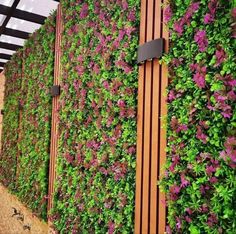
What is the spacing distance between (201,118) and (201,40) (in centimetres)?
46

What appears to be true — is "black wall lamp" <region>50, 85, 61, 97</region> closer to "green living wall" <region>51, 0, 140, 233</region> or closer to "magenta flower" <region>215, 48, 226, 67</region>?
"green living wall" <region>51, 0, 140, 233</region>

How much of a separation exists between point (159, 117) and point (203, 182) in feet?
1.97

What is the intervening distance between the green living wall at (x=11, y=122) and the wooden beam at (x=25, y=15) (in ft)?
3.70

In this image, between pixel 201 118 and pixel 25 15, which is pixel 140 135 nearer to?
pixel 201 118

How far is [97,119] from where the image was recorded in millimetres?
2826

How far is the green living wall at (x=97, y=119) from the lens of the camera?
2.44 m

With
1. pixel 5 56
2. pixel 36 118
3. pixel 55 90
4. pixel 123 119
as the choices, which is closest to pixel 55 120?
pixel 55 90

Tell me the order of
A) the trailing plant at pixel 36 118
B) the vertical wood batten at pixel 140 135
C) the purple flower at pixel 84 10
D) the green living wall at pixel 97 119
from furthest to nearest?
the trailing plant at pixel 36 118 < the purple flower at pixel 84 10 < the green living wall at pixel 97 119 < the vertical wood batten at pixel 140 135

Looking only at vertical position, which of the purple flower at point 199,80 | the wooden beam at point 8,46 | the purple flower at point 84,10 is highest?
the wooden beam at point 8,46

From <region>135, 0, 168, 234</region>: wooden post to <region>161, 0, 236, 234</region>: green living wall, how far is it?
14cm

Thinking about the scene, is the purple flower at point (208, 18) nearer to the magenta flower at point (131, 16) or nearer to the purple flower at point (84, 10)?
the magenta flower at point (131, 16)

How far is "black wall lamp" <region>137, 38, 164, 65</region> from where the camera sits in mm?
2120

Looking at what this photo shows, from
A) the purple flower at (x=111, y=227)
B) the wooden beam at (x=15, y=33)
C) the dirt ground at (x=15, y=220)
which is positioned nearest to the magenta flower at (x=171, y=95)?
the purple flower at (x=111, y=227)

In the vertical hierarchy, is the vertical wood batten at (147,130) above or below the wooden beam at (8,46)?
below
